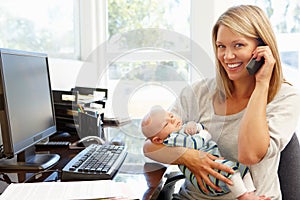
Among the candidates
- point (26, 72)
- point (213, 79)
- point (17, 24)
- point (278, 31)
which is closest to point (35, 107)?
point (26, 72)

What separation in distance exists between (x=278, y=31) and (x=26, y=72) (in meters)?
2.00

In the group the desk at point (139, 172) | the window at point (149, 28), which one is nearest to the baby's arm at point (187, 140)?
the desk at point (139, 172)

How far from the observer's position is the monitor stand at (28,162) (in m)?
1.17

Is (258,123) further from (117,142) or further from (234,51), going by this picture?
(117,142)

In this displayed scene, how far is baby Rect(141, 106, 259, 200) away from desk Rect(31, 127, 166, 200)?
78mm

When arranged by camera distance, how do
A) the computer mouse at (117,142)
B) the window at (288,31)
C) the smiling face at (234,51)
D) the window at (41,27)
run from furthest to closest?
the window at (288,31) → the window at (41,27) → the computer mouse at (117,142) → the smiling face at (234,51)

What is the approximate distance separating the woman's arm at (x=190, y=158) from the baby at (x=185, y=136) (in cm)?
2

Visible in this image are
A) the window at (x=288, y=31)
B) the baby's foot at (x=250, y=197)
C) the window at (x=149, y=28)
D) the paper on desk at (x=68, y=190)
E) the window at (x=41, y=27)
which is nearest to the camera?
the paper on desk at (x=68, y=190)

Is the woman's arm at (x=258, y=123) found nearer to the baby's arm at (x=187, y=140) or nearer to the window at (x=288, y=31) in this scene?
the baby's arm at (x=187, y=140)

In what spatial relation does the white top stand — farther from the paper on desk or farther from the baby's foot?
the paper on desk

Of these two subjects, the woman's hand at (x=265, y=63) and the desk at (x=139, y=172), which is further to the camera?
the woman's hand at (x=265, y=63)

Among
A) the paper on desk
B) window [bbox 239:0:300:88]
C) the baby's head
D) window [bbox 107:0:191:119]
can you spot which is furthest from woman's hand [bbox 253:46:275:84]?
window [bbox 239:0:300:88]

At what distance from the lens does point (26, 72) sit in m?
1.21

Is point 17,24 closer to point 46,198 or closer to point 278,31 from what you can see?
point 46,198
